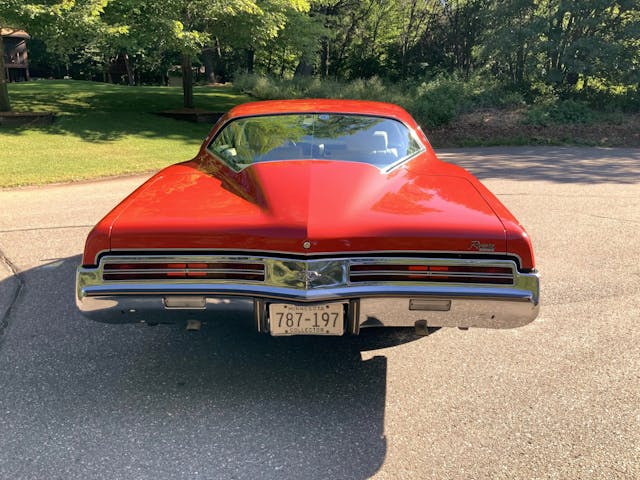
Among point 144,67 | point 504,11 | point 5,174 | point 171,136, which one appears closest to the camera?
point 5,174

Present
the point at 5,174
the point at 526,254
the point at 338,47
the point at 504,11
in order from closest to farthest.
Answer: the point at 526,254 → the point at 5,174 → the point at 504,11 → the point at 338,47

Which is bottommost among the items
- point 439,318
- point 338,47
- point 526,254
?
point 439,318

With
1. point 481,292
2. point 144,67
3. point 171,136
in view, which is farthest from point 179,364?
point 144,67

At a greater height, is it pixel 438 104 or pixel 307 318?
pixel 438 104

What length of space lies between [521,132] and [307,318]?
14.9 meters

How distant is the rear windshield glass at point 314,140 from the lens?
3.68 meters

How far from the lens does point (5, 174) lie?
10000mm

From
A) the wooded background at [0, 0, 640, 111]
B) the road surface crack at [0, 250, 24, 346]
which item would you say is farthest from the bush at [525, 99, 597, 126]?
the road surface crack at [0, 250, 24, 346]

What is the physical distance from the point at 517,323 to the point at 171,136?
13.7 m

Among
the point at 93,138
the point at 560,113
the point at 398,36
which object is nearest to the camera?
the point at 93,138

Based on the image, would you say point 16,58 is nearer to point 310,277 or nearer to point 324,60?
point 324,60

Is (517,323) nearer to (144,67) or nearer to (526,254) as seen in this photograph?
(526,254)

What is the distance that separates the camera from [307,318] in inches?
107

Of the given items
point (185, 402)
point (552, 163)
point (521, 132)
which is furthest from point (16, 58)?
point (185, 402)
